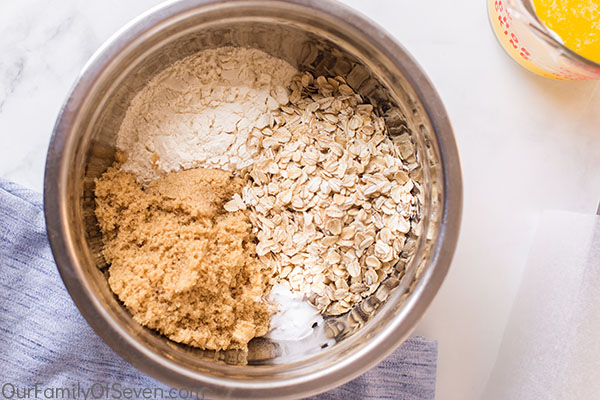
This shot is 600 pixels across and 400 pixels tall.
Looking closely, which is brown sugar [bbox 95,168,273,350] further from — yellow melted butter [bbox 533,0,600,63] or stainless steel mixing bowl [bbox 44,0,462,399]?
yellow melted butter [bbox 533,0,600,63]

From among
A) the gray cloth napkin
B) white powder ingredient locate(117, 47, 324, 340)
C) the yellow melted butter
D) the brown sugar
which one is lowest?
the gray cloth napkin

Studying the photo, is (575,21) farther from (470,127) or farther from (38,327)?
(38,327)

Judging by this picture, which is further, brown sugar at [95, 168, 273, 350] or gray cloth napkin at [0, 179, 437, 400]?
gray cloth napkin at [0, 179, 437, 400]

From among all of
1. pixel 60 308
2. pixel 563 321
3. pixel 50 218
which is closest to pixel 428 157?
pixel 563 321

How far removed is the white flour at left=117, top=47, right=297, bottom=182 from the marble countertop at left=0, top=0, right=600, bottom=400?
0.20 meters

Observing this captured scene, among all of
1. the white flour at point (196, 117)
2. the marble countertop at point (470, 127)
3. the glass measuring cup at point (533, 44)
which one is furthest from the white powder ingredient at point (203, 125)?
the glass measuring cup at point (533, 44)

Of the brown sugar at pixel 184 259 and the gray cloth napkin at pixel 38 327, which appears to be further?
the gray cloth napkin at pixel 38 327

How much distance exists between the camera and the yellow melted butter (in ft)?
2.87

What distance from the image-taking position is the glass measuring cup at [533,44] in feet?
2.63

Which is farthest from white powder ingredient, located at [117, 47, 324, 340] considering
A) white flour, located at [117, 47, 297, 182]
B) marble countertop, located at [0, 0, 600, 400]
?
marble countertop, located at [0, 0, 600, 400]

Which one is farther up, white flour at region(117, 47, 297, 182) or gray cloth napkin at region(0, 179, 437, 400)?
white flour at region(117, 47, 297, 182)

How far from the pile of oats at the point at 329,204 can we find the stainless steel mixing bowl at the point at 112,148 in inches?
1.7

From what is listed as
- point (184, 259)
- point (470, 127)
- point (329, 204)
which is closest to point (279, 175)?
point (329, 204)

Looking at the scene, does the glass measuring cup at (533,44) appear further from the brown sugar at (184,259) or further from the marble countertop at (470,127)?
the brown sugar at (184,259)
